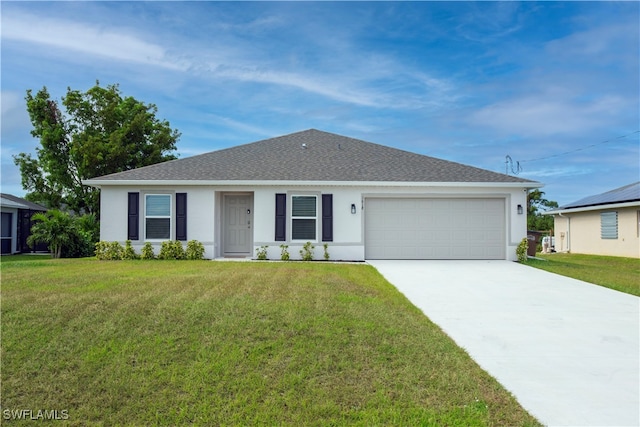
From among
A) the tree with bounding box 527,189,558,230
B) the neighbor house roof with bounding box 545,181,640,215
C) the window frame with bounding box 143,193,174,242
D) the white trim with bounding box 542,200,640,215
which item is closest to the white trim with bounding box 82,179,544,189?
the window frame with bounding box 143,193,174,242

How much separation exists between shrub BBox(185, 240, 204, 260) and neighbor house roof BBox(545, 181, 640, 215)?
17.5 meters

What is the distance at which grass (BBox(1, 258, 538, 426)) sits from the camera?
11.5 feet

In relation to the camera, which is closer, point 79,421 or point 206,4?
point 79,421

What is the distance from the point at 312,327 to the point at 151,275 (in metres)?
5.14

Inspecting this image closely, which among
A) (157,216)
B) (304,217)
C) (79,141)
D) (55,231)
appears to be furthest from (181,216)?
(79,141)

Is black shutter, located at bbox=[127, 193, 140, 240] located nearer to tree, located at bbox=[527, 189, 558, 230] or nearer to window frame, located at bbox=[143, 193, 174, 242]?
window frame, located at bbox=[143, 193, 174, 242]

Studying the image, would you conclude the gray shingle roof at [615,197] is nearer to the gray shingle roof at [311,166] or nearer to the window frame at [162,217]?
the gray shingle roof at [311,166]

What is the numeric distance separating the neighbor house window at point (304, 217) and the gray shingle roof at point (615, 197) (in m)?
13.8

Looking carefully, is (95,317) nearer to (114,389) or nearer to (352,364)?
(114,389)

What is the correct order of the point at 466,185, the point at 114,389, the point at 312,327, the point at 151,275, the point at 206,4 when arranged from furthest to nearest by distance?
1. the point at 466,185
2. the point at 206,4
3. the point at 151,275
4. the point at 312,327
5. the point at 114,389

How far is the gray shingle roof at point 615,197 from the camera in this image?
17688 millimetres

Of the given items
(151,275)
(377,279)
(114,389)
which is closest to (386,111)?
(377,279)

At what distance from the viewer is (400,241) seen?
540 inches

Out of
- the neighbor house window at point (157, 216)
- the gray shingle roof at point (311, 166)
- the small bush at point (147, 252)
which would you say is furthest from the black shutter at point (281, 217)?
the small bush at point (147, 252)
